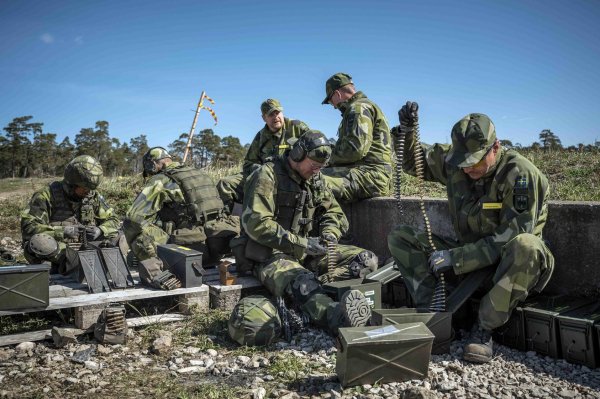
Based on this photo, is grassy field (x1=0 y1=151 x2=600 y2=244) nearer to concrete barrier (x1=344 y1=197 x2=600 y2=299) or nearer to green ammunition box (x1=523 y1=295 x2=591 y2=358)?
concrete barrier (x1=344 y1=197 x2=600 y2=299)

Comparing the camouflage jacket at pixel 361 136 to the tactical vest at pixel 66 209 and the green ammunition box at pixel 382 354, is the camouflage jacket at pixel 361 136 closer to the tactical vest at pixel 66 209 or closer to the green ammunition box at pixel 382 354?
the tactical vest at pixel 66 209

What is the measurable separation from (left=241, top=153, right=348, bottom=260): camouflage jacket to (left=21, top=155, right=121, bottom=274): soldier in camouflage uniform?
2229mm

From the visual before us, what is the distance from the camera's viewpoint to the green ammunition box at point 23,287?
179 inches

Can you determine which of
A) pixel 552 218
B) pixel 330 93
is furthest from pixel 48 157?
pixel 552 218

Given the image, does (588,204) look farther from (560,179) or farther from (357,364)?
(560,179)

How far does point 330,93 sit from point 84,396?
5.06 meters

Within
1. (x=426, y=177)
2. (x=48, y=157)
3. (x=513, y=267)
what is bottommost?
(x=513, y=267)

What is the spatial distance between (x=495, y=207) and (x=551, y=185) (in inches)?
130

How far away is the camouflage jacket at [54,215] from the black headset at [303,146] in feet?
9.38

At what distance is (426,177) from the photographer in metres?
5.45

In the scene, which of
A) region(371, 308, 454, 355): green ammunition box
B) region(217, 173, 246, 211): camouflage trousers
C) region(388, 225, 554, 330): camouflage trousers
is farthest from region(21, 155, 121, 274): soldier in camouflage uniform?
region(388, 225, 554, 330): camouflage trousers

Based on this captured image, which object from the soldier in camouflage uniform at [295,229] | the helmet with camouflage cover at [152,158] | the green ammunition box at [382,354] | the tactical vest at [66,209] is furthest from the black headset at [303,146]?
the tactical vest at [66,209]

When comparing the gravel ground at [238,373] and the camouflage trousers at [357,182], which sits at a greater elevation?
the camouflage trousers at [357,182]

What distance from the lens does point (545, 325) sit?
4.11m
